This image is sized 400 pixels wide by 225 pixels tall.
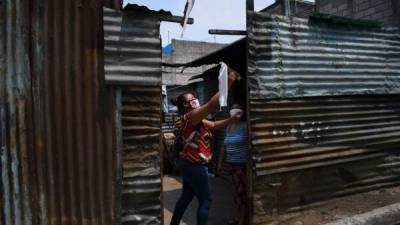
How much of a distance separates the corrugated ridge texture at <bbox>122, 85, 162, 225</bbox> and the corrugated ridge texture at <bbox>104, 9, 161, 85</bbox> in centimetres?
14

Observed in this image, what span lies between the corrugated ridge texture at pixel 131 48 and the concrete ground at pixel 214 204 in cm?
272

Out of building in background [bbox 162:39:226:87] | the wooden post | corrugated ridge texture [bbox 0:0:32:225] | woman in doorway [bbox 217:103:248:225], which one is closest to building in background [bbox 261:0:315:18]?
building in background [bbox 162:39:226:87]

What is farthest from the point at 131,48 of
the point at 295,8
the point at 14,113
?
the point at 295,8

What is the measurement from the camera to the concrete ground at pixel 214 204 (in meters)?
5.68

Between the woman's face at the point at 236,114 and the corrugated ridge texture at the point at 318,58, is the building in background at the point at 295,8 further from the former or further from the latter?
the woman's face at the point at 236,114

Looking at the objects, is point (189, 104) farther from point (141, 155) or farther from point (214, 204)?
point (214, 204)

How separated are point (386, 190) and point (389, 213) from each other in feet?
3.68

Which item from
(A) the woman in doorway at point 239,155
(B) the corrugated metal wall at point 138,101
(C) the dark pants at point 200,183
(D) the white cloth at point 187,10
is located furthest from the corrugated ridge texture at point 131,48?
(A) the woman in doorway at point 239,155

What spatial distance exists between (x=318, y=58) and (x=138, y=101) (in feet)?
9.45

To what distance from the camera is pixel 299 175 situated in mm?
5324

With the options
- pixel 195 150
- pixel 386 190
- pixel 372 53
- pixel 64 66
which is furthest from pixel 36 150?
pixel 386 190

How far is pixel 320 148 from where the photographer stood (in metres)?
5.47

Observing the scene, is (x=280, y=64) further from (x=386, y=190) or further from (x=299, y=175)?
(x=386, y=190)

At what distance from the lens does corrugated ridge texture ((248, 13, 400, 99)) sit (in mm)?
4895
